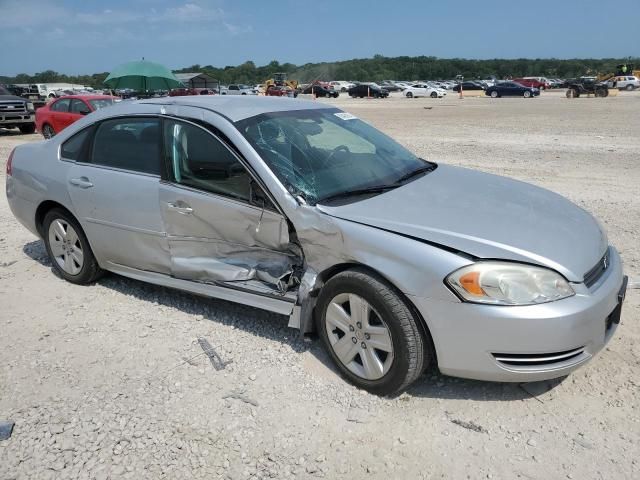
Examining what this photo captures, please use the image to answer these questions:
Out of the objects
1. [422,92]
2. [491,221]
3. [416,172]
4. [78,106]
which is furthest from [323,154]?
[422,92]

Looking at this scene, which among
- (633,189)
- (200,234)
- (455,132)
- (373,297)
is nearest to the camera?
(373,297)

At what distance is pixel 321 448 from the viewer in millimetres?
2803

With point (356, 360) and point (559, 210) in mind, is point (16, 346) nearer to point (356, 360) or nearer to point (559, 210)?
point (356, 360)

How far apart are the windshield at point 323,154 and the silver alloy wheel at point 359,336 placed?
2.24 ft

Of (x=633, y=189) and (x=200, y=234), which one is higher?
(x=200, y=234)

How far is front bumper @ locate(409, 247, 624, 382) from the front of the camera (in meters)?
2.71

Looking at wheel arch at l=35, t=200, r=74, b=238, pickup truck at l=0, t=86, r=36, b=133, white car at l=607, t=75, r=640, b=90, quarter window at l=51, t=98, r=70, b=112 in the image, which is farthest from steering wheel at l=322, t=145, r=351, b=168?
white car at l=607, t=75, r=640, b=90

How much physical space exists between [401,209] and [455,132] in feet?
48.8

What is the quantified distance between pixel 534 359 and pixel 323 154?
1.90 meters

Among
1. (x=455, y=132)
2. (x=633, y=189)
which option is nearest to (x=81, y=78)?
(x=455, y=132)

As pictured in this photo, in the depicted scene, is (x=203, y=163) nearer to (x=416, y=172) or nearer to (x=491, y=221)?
(x=416, y=172)

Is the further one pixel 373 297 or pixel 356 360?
pixel 356 360

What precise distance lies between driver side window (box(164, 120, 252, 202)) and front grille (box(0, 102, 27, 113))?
18.4 m

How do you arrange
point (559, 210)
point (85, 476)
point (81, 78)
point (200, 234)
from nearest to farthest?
1. point (85, 476)
2. point (559, 210)
3. point (200, 234)
4. point (81, 78)
